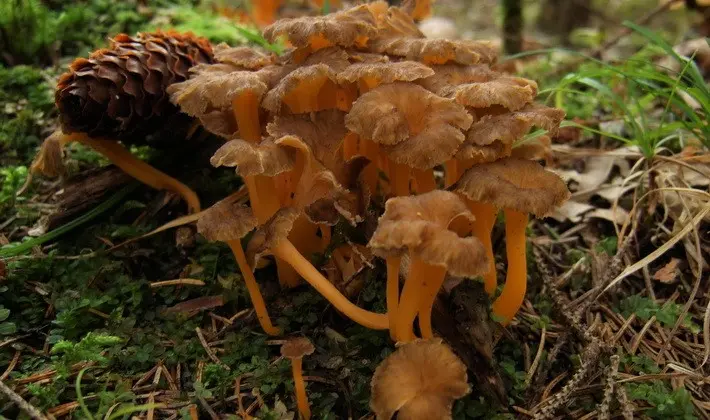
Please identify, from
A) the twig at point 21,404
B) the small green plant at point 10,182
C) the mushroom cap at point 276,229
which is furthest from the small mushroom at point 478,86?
the small green plant at point 10,182

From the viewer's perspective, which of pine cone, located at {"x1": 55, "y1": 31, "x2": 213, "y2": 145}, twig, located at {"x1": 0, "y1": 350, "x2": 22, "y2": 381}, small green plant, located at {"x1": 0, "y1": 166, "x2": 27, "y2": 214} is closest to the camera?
twig, located at {"x1": 0, "y1": 350, "x2": 22, "y2": 381}

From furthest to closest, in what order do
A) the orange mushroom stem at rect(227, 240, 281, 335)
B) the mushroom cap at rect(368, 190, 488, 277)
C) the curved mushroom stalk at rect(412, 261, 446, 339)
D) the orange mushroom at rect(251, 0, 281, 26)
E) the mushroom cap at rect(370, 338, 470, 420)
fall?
the orange mushroom at rect(251, 0, 281, 26)
the orange mushroom stem at rect(227, 240, 281, 335)
the curved mushroom stalk at rect(412, 261, 446, 339)
the mushroom cap at rect(370, 338, 470, 420)
the mushroom cap at rect(368, 190, 488, 277)

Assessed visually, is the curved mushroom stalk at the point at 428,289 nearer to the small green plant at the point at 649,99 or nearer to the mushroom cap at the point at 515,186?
the mushroom cap at the point at 515,186

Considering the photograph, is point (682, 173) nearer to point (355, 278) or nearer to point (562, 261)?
point (562, 261)

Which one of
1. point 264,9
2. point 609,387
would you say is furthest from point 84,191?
point 264,9

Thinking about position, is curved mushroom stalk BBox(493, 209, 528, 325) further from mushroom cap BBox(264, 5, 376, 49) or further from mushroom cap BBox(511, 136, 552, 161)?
mushroom cap BBox(264, 5, 376, 49)

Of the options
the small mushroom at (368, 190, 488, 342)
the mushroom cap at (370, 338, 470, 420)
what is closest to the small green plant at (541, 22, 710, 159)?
the small mushroom at (368, 190, 488, 342)

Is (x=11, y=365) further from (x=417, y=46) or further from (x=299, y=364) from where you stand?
(x=417, y=46)

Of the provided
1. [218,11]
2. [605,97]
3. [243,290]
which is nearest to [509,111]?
[243,290]
